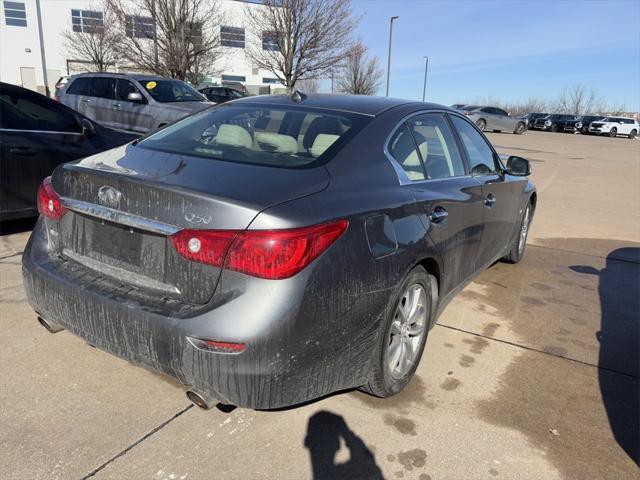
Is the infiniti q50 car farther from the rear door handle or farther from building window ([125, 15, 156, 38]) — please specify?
building window ([125, 15, 156, 38])

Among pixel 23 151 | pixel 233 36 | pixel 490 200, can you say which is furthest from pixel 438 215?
pixel 233 36

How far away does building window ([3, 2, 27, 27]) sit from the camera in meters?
43.2

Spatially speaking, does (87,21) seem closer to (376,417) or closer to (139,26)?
(139,26)

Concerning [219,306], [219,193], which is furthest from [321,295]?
[219,193]

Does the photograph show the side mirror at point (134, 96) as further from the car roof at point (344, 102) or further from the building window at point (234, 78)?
the building window at point (234, 78)

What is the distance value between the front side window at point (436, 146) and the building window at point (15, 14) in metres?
51.6

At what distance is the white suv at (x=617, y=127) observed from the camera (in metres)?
41.4

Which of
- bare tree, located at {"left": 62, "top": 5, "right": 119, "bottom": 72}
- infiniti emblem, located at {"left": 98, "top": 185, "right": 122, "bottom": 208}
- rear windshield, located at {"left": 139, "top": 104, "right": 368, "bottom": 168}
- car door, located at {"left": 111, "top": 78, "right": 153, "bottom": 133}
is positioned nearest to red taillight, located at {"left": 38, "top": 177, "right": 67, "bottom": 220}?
infiniti emblem, located at {"left": 98, "top": 185, "right": 122, "bottom": 208}

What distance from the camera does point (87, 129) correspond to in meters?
5.63

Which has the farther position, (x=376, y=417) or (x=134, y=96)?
(x=134, y=96)

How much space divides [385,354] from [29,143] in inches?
177

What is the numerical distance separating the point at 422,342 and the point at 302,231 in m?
1.38

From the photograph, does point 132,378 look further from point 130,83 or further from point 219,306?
point 130,83

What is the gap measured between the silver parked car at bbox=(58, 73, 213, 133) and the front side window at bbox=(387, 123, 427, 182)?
26.3 ft
